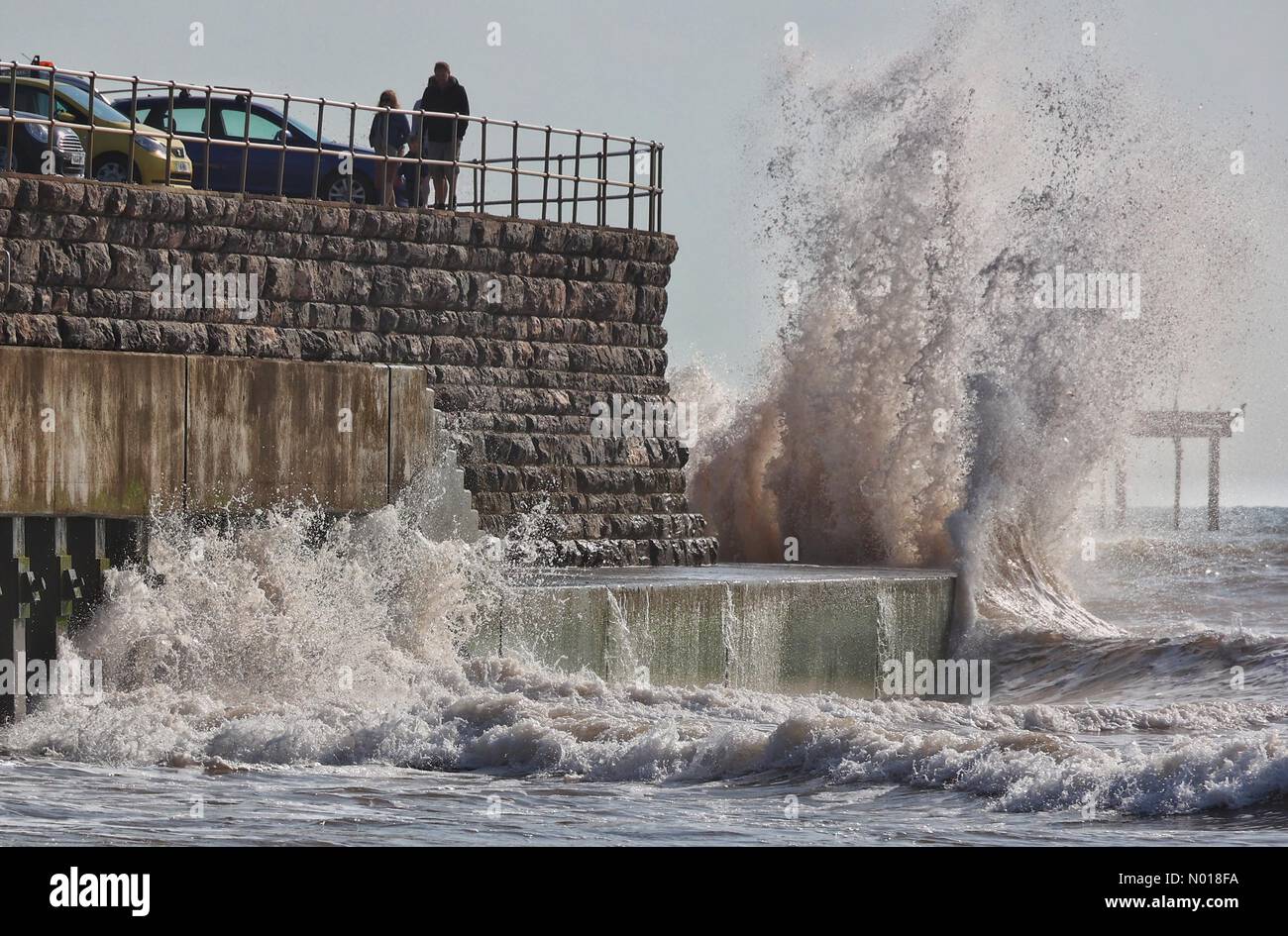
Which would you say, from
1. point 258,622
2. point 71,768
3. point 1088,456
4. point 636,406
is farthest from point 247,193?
point 1088,456

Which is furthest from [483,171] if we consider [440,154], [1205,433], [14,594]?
[1205,433]

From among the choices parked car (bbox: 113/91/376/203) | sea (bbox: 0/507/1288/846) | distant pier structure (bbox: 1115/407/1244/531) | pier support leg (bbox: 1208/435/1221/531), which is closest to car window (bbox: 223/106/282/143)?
parked car (bbox: 113/91/376/203)

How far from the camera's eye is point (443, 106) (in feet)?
64.7

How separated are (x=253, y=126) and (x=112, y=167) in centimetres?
166

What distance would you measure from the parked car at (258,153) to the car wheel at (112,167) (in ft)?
2.82

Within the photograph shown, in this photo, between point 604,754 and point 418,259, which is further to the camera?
point 418,259

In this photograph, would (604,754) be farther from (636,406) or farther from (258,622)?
(636,406)

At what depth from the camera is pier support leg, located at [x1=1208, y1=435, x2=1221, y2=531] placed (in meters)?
70.1

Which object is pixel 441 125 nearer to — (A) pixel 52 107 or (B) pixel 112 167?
(B) pixel 112 167

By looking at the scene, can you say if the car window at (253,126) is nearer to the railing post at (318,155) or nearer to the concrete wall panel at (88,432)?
the railing post at (318,155)

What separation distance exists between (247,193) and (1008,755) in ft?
31.1

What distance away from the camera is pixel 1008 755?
1081 centimetres
